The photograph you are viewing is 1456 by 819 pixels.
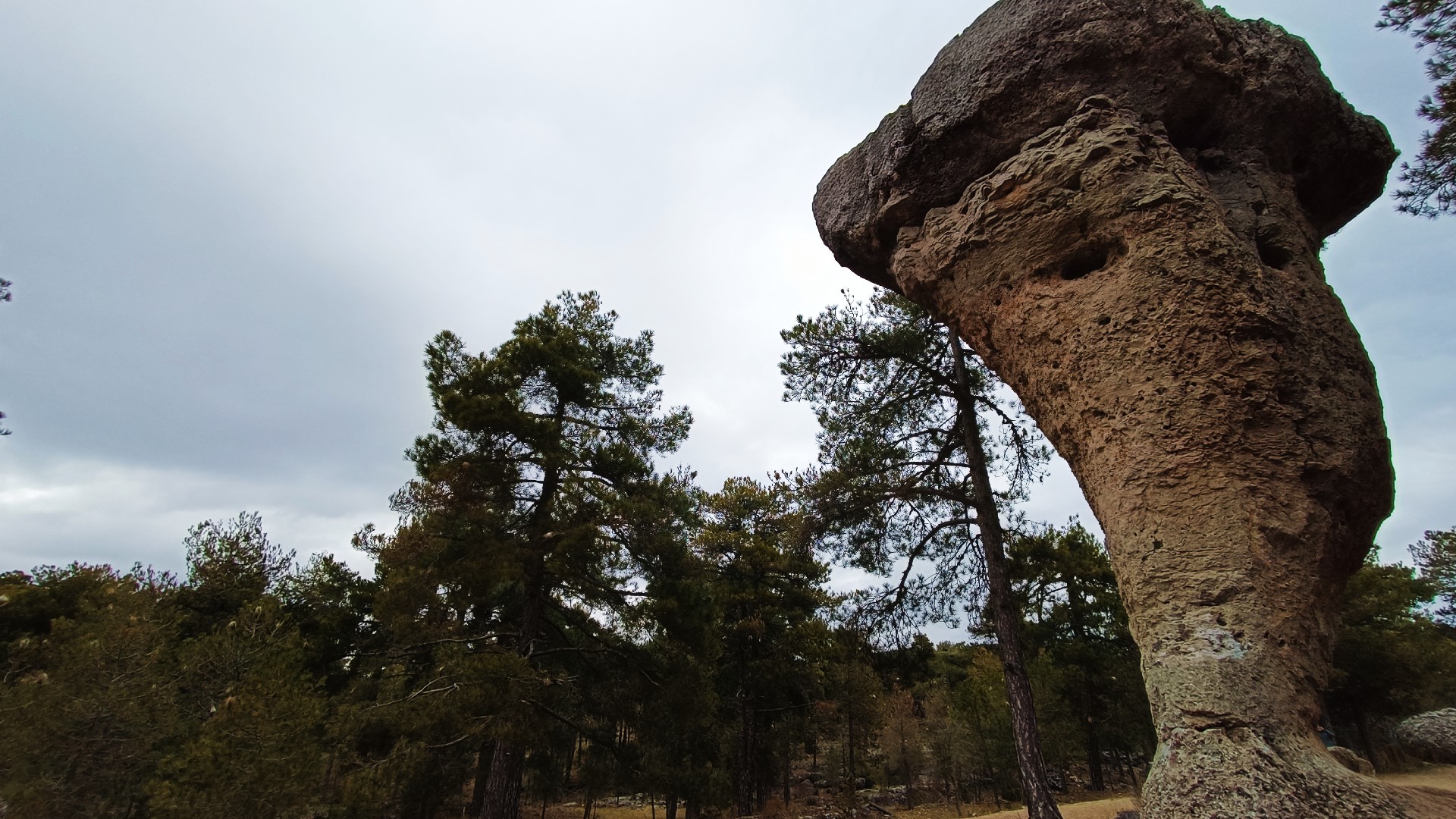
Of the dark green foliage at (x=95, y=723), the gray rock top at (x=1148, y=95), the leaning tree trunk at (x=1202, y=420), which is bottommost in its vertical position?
the dark green foliage at (x=95, y=723)

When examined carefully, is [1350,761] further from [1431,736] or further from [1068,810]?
[1431,736]

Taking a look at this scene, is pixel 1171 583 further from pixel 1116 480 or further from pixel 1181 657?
pixel 1116 480

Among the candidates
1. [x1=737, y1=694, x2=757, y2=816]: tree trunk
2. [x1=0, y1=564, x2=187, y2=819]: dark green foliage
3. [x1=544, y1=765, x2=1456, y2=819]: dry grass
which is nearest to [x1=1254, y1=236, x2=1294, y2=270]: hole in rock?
[x1=544, y1=765, x2=1456, y2=819]: dry grass

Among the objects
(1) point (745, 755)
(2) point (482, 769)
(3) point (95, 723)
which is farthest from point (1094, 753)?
(3) point (95, 723)

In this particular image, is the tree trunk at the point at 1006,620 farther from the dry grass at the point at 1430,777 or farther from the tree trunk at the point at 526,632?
the dry grass at the point at 1430,777

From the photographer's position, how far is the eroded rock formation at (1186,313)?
138 inches

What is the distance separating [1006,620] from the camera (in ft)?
27.7

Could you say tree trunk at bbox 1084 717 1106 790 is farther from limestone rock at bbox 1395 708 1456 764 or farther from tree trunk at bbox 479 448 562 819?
tree trunk at bbox 479 448 562 819

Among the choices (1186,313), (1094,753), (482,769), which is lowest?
(1094,753)

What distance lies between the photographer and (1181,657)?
367cm

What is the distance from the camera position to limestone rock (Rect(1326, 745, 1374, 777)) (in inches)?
130

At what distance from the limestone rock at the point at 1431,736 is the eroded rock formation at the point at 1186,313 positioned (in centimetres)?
2061

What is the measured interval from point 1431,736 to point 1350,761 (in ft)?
75.0

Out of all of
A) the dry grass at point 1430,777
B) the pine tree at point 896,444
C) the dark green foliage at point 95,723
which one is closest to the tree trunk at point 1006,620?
the pine tree at point 896,444
